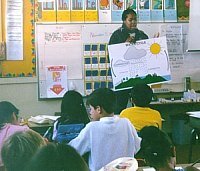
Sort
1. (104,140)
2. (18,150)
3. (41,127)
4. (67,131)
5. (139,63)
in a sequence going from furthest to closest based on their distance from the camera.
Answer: (139,63) → (41,127) → (67,131) → (104,140) → (18,150)

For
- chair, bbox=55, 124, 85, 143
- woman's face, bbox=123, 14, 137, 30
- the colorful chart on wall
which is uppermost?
woman's face, bbox=123, 14, 137, 30

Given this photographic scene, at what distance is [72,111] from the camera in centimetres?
339

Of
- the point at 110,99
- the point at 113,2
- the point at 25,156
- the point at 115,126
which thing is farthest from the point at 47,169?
the point at 113,2

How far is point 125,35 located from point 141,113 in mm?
2102

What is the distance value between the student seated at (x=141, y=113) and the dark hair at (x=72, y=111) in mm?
324

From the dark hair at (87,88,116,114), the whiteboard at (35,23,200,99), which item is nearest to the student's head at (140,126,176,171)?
the dark hair at (87,88,116,114)

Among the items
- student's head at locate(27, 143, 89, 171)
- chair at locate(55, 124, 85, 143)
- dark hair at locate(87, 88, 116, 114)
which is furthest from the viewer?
chair at locate(55, 124, 85, 143)

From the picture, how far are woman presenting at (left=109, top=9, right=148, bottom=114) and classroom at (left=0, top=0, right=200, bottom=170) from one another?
12 cm

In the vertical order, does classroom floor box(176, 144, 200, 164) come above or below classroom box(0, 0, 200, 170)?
below

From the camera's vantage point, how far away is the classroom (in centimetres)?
558

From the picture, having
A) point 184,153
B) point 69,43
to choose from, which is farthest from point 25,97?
point 184,153

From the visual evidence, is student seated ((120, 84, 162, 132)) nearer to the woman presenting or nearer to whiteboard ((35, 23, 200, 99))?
the woman presenting

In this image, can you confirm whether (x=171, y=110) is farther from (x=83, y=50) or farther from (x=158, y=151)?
(x=158, y=151)

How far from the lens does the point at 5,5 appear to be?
5543mm
